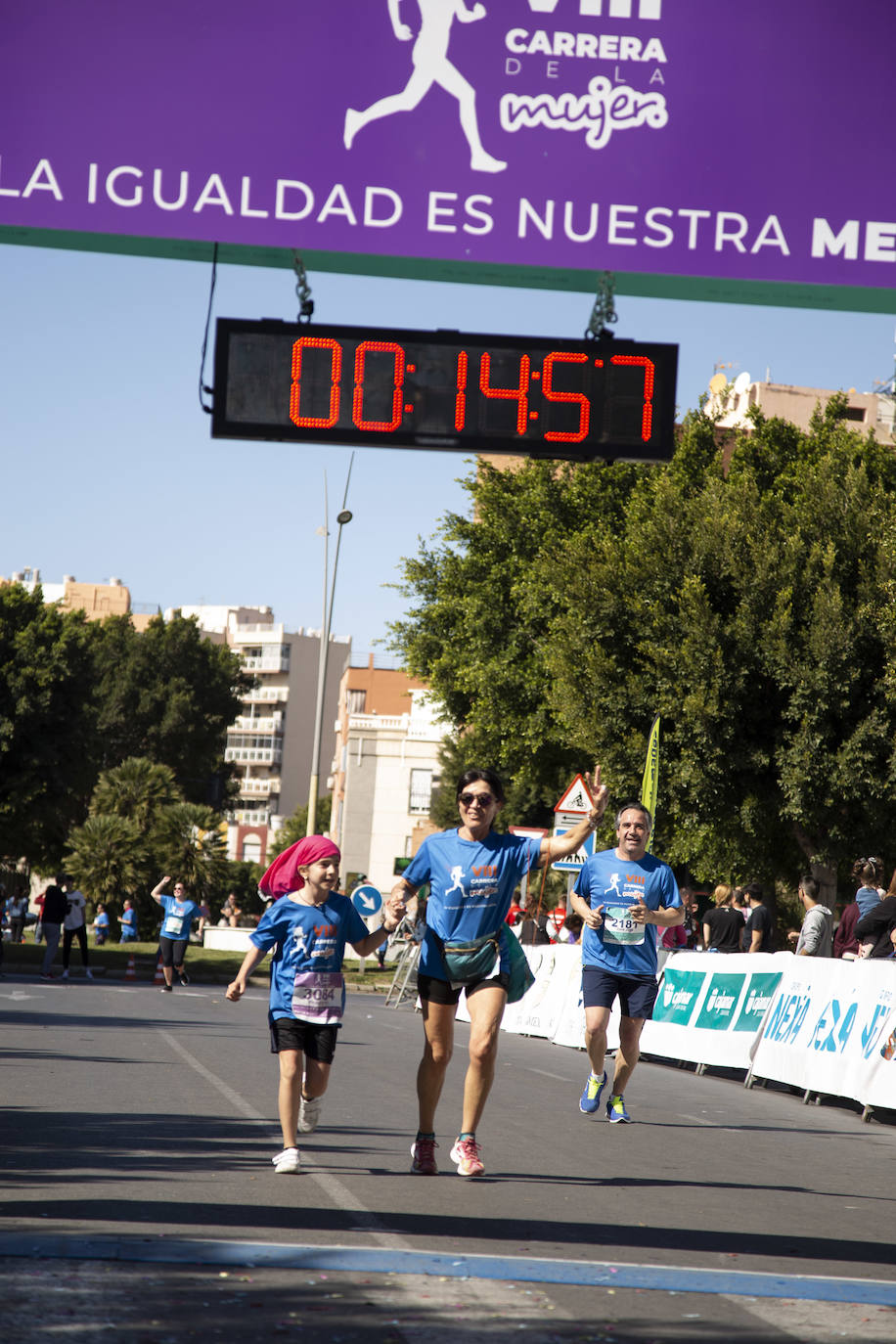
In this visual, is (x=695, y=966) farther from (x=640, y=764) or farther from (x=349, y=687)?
(x=349, y=687)

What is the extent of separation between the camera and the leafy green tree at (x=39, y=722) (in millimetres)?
48125

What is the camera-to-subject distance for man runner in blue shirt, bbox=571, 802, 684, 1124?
36.0 feet

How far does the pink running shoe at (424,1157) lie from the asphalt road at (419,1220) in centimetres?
17

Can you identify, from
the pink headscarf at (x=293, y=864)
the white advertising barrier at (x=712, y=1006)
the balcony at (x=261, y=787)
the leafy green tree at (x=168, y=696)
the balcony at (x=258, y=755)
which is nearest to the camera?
the pink headscarf at (x=293, y=864)

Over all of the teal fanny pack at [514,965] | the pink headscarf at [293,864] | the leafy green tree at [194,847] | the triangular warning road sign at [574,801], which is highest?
the triangular warning road sign at [574,801]

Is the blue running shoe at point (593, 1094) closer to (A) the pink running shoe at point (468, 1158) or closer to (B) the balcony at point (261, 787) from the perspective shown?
(A) the pink running shoe at point (468, 1158)

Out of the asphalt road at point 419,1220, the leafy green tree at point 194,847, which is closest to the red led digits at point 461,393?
the asphalt road at point 419,1220

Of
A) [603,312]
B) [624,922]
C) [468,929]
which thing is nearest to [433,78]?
[603,312]

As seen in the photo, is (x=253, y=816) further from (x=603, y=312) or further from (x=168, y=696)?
(x=603, y=312)

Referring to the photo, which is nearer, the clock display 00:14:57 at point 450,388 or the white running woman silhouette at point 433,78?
the clock display 00:14:57 at point 450,388

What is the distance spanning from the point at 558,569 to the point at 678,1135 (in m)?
21.2

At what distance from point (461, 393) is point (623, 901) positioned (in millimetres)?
3938

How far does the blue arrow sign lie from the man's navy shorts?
1.56m

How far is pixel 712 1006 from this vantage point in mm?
17766
